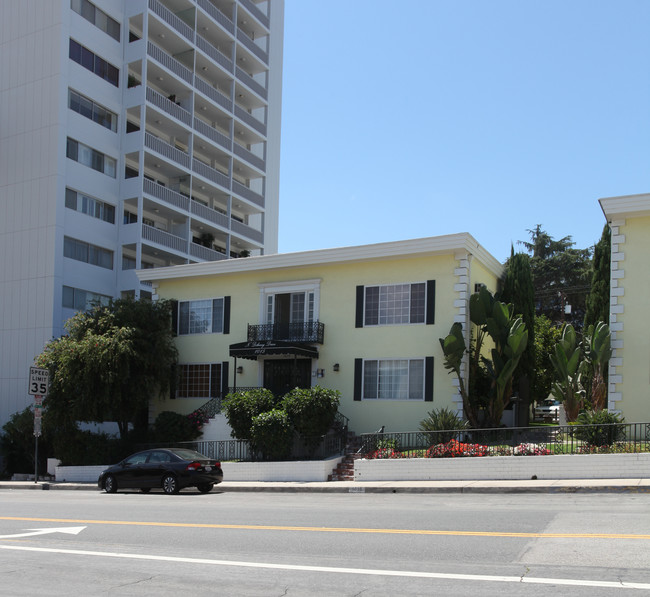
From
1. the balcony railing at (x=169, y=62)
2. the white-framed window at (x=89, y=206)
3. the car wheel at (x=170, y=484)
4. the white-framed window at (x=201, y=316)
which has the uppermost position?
the balcony railing at (x=169, y=62)

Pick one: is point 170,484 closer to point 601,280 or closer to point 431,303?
point 431,303

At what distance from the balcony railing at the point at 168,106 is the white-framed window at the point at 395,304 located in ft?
86.5

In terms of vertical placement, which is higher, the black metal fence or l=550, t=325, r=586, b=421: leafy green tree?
l=550, t=325, r=586, b=421: leafy green tree

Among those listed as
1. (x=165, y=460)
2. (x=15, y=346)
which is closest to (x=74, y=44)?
(x=15, y=346)

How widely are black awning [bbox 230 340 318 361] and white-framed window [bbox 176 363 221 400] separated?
2373 millimetres

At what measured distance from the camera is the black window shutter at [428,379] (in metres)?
24.1

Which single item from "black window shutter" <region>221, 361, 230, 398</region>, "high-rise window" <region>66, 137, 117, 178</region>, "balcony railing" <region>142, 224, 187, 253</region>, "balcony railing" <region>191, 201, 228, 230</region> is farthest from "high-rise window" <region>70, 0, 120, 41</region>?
"black window shutter" <region>221, 361, 230, 398</region>

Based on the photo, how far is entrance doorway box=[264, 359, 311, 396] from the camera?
1071 inches

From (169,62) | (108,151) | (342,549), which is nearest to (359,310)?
(342,549)

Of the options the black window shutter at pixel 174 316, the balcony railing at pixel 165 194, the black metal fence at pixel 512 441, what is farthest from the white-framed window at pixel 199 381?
the balcony railing at pixel 165 194

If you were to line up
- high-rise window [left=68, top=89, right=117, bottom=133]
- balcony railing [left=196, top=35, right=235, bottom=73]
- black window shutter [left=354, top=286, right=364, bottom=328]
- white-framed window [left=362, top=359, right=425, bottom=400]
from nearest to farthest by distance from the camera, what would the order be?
1. white-framed window [left=362, top=359, right=425, bottom=400]
2. black window shutter [left=354, top=286, right=364, bottom=328]
3. high-rise window [left=68, top=89, right=117, bottom=133]
4. balcony railing [left=196, top=35, right=235, bottom=73]

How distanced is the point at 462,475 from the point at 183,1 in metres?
41.6

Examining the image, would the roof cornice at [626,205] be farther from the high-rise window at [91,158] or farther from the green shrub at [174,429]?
the high-rise window at [91,158]

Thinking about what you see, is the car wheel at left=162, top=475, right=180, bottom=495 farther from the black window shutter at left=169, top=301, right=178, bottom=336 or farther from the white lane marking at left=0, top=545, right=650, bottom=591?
the black window shutter at left=169, top=301, right=178, bottom=336
